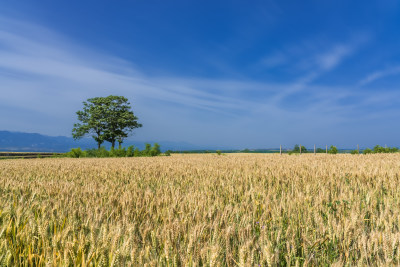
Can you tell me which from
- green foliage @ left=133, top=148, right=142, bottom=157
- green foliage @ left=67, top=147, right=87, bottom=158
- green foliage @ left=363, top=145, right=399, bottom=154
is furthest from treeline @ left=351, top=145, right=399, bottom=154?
green foliage @ left=67, top=147, right=87, bottom=158

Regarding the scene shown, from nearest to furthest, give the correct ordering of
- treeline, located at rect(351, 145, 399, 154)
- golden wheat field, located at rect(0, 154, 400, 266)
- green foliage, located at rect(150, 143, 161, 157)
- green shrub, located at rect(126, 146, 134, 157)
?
1. golden wheat field, located at rect(0, 154, 400, 266)
2. treeline, located at rect(351, 145, 399, 154)
3. green shrub, located at rect(126, 146, 134, 157)
4. green foliage, located at rect(150, 143, 161, 157)

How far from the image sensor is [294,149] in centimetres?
4534

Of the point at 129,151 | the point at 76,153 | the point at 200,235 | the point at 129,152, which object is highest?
the point at 129,151

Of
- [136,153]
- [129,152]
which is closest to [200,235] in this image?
[129,152]

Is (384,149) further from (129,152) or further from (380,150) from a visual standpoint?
(129,152)

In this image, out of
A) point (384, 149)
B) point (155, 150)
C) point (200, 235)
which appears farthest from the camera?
point (155, 150)

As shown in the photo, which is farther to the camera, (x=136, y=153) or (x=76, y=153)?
(x=76, y=153)

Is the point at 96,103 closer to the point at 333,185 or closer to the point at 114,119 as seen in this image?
the point at 114,119

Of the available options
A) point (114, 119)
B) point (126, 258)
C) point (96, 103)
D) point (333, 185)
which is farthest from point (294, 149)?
point (126, 258)

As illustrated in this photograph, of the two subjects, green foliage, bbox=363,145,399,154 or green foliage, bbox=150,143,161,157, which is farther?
green foliage, bbox=150,143,161,157

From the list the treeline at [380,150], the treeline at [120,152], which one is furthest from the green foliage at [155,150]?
the treeline at [380,150]

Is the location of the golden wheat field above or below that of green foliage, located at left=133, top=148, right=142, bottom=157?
below

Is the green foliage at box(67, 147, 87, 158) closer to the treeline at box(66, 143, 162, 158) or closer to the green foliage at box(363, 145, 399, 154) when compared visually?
the treeline at box(66, 143, 162, 158)

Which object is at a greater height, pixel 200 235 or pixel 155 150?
pixel 155 150
